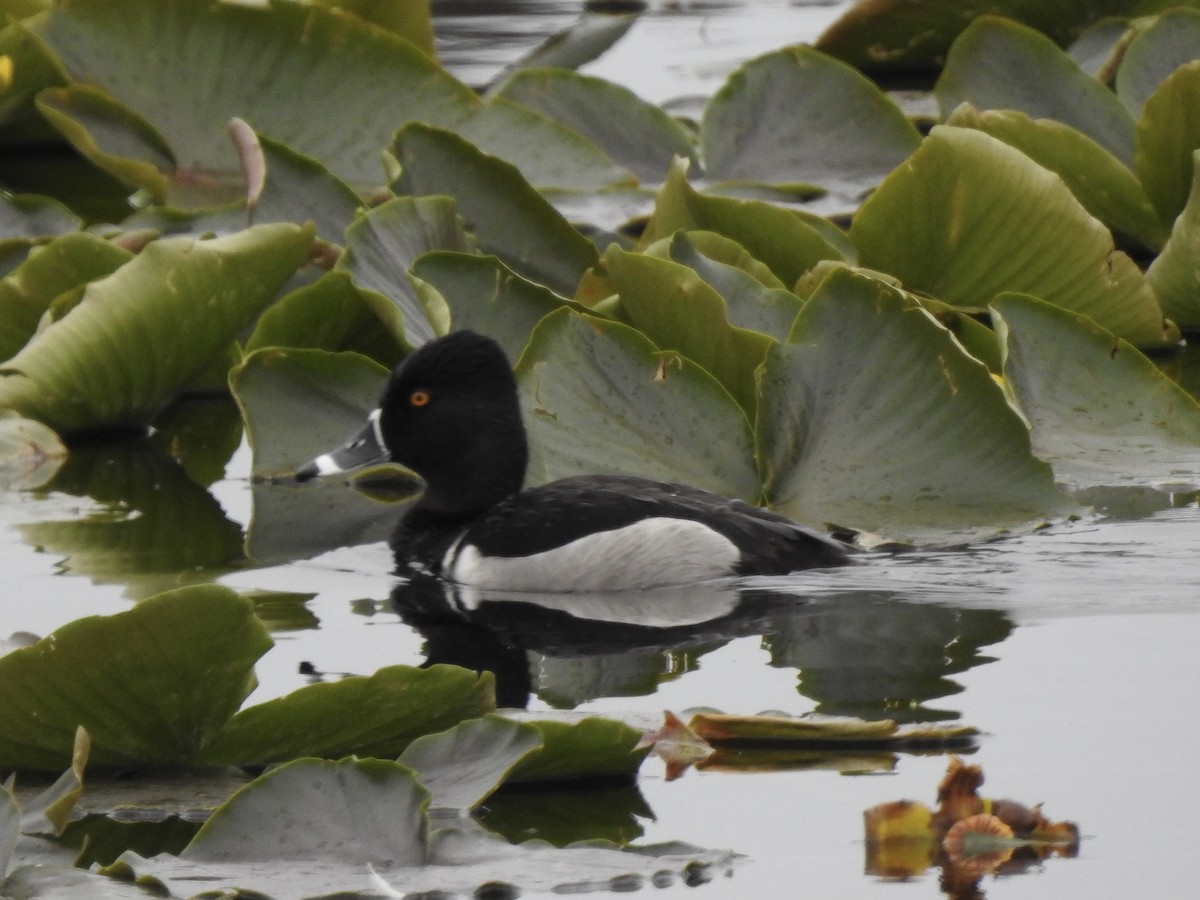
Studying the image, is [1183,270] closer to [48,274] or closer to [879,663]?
[879,663]

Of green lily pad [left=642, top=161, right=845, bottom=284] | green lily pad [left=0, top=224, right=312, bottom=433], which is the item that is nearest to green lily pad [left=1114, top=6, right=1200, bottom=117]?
green lily pad [left=642, top=161, right=845, bottom=284]

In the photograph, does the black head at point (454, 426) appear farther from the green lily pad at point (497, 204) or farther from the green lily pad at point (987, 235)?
the green lily pad at point (987, 235)

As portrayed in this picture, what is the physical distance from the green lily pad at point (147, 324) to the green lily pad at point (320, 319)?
10cm

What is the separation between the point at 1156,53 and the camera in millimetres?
8773

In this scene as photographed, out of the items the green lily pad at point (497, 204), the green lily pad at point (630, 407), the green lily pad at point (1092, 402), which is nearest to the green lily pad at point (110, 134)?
the green lily pad at point (497, 204)

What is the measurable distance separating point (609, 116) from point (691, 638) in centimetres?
410

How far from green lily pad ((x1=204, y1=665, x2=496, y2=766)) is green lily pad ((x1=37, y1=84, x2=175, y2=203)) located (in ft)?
14.5

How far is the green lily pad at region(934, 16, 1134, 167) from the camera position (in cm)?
841

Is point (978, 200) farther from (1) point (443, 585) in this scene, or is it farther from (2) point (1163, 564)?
(1) point (443, 585)

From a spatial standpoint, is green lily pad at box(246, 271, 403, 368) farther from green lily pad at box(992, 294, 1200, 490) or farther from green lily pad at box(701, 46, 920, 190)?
green lily pad at box(701, 46, 920, 190)

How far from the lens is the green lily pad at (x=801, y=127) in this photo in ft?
28.7

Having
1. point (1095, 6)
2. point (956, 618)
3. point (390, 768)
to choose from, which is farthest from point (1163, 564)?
point (1095, 6)

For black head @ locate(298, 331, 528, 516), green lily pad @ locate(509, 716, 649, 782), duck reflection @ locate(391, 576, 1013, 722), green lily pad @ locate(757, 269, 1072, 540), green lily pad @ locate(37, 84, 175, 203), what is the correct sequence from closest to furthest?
green lily pad @ locate(509, 716, 649, 782), duck reflection @ locate(391, 576, 1013, 722), green lily pad @ locate(757, 269, 1072, 540), black head @ locate(298, 331, 528, 516), green lily pad @ locate(37, 84, 175, 203)

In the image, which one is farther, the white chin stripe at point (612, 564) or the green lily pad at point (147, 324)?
the green lily pad at point (147, 324)
